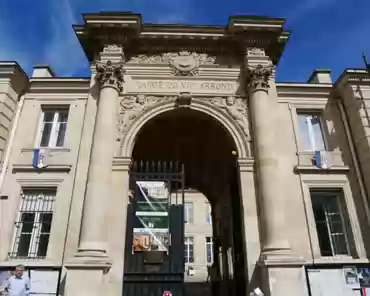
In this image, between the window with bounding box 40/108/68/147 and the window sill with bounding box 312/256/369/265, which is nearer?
the window sill with bounding box 312/256/369/265

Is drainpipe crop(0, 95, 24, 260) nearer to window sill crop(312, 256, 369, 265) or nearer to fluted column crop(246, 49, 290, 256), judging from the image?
fluted column crop(246, 49, 290, 256)

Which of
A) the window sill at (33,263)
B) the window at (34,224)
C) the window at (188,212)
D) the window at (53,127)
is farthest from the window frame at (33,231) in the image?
the window at (188,212)

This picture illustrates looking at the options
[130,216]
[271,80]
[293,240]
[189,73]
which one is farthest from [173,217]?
[271,80]

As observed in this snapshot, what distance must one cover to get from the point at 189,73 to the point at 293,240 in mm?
6221

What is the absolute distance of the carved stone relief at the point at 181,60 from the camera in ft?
37.4

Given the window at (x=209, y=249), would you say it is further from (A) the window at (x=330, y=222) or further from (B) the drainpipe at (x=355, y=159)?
(B) the drainpipe at (x=355, y=159)

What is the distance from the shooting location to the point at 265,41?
11.5 meters

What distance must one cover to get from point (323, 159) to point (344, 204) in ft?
4.86

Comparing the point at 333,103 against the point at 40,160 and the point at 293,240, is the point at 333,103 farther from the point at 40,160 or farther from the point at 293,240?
the point at 40,160

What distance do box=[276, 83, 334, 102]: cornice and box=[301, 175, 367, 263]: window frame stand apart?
301 cm

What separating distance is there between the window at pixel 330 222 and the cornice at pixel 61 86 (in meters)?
8.18

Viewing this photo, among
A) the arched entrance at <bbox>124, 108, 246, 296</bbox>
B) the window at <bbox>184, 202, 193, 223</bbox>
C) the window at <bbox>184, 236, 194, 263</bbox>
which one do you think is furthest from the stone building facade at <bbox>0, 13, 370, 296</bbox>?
the window at <bbox>184, 202, 193, 223</bbox>

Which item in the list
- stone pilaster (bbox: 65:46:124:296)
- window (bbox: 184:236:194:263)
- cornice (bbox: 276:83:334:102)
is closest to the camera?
stone pilaster (bbox: 65:46:124:296)

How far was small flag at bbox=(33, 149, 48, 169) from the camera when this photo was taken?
9953mm
